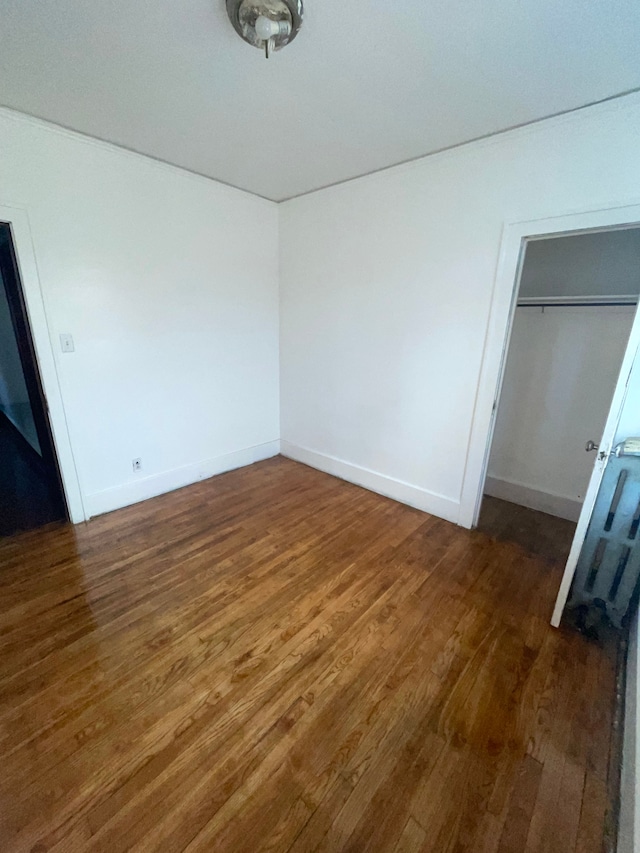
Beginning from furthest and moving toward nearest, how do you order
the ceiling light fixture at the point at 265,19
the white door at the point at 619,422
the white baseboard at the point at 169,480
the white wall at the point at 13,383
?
1. the white wall at the point at 13,383
2. the white baseboard at the point at 169,480
3. the white door at the point at 619,422
4. the ceiling light fixture at the point at 265,19

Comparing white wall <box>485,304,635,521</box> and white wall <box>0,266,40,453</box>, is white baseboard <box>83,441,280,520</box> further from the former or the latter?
white wall <box>485,304,635,521</box>

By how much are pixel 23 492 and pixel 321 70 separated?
372 centimetres

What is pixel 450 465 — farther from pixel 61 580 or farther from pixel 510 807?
pixel 61 580

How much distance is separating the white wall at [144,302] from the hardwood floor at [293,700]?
906 mm

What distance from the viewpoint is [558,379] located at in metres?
2.77

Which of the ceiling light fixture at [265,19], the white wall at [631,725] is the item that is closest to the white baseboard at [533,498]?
the white wall at [631,725]

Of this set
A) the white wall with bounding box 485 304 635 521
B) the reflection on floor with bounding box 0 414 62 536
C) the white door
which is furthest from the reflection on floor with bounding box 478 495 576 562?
the reflection on floor with bounding box 0 414 62 536

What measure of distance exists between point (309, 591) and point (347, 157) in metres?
2.91

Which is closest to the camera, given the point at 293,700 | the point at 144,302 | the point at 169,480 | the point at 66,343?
the point at 293,700

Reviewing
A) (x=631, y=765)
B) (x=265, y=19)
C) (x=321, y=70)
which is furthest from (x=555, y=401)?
(x=265, y=19)

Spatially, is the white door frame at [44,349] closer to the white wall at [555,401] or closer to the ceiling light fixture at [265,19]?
the ceiling light fixture at [265,19]

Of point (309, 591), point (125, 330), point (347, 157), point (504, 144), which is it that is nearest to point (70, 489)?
point (125, 330)

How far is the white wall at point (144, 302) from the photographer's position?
2.22 metres

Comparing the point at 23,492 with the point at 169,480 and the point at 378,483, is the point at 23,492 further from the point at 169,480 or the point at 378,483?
the point at 378,483
